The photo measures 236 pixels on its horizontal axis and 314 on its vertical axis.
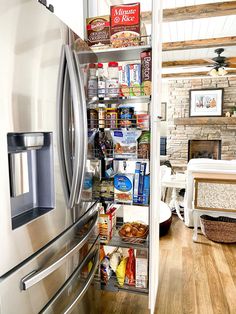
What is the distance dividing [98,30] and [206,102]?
5.36 m

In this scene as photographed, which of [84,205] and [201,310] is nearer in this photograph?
[84,205]

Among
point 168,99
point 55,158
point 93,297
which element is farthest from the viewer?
point 168,99

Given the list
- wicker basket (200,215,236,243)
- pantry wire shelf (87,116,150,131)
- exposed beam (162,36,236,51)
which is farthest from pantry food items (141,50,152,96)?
exposed beam (162,36,236,51)

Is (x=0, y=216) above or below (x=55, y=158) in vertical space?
below

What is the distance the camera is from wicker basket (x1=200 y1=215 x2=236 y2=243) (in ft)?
8.71

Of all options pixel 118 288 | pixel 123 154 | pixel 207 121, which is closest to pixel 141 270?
pixel 118 288

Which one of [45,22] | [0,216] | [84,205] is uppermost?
[45,22]

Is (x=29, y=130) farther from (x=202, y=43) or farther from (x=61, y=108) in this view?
(x=202, y=43)

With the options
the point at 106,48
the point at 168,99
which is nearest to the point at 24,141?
the point at 106,48

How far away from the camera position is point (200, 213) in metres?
2.82

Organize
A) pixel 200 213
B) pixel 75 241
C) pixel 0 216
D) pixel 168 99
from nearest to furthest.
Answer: pixel 0 216, pixel 75 241, pixel 200 213, pixel 168 99

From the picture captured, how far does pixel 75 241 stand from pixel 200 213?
81.6 inches

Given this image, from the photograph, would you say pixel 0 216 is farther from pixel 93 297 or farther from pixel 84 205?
pixel 93 297

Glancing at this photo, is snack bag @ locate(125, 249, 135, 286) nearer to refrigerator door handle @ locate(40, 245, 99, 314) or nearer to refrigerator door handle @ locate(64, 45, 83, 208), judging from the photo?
refrigerator door handle @ locate(40, 245, 99, 314)
